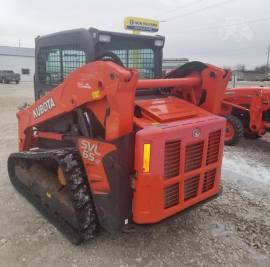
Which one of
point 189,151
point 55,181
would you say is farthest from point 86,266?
point 189,151

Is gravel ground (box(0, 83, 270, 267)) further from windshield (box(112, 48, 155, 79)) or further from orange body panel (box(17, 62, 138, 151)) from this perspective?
windshield (box(112, 48, 155, 79))

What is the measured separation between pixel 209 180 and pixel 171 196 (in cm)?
57

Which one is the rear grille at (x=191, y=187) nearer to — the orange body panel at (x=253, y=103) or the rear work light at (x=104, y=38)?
the rear work light at (x=104, y=38)

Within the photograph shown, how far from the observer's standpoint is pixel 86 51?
3574mm

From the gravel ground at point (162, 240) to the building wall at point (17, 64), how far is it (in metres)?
50.9

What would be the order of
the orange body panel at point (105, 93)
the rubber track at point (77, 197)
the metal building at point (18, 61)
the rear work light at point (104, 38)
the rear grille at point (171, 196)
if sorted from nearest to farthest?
1. the orange body panel at point (105, 93)
2. the rear grille at point (171, 196)
3. the rubber track at point (77, 197)
4. the rear work light at point (104, 38)
5. the metal building at point (18, 61)

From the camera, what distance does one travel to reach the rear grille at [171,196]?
10.1 feet

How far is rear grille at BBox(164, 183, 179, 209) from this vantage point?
3.07 meters

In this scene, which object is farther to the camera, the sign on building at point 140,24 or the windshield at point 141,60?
the sign on building at point 140,24

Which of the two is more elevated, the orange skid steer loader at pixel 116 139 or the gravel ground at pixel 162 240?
the orange skid steer loader at pixel 116 139

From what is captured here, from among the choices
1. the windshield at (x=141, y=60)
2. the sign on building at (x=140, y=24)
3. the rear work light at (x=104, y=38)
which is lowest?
the windshield at (x=141, y=60)

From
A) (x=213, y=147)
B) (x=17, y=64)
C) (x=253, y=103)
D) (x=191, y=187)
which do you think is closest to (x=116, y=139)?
(x=191, y=187)

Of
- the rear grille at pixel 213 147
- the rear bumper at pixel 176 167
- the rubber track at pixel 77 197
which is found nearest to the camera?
the rear bumper at pixel 176 167

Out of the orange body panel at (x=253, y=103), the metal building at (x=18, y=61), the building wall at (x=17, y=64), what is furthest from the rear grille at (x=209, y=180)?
the building wall at (x=17, y=64)
